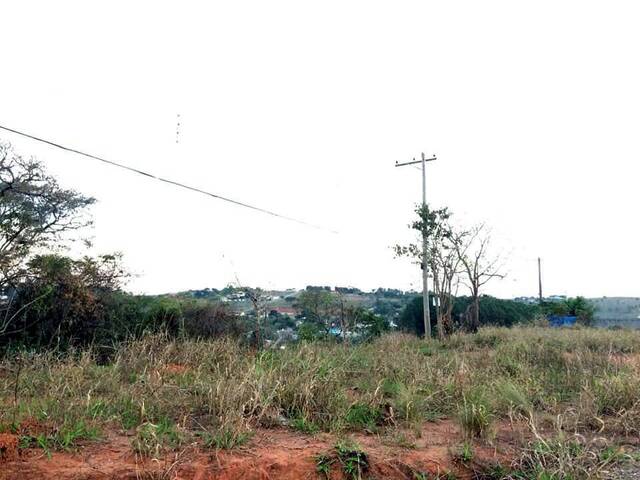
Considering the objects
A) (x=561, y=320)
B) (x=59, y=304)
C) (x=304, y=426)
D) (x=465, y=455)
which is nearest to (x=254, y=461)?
(x=304, y=426)

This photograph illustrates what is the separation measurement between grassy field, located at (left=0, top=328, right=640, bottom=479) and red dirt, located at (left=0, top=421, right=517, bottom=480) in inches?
4.5

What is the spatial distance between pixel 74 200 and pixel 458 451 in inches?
582

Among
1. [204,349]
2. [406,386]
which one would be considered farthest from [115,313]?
[406,386]

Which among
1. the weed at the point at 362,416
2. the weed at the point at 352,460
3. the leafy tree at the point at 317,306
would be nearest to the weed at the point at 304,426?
the weed at the point at 362,416

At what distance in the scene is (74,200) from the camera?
16.0 m

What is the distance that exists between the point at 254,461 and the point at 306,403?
1.33 metres

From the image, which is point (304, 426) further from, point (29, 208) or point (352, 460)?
point (29, 208)

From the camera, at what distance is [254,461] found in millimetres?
4039

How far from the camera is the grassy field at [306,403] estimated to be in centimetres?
437

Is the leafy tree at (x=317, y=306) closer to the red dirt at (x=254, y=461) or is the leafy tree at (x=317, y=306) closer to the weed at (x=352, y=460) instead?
the red dirt at (x=254, y=461)

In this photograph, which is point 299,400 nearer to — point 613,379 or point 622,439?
A: point 622,439

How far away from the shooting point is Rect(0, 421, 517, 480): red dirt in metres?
3.72

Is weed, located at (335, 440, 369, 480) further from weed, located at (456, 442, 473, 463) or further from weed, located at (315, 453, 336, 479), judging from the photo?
weed, located at (456, 442, 473, 463)

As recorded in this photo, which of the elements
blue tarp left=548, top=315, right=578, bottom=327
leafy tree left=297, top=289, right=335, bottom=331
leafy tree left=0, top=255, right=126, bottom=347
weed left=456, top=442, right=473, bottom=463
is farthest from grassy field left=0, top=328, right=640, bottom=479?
blue tarp left=548, top=315, right=578, bottom=327
